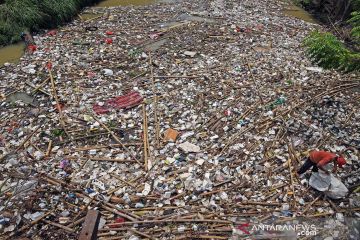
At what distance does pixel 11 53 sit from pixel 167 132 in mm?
5853

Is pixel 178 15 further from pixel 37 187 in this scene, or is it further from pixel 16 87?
pixel 37 187

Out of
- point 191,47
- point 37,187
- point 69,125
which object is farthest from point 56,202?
point 191,47

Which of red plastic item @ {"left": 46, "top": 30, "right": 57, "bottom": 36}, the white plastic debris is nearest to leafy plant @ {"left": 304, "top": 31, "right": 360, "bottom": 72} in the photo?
the white plastic debris

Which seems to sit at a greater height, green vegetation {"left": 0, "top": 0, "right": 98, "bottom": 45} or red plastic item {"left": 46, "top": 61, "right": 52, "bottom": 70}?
green vegetation {"left": 0, "top": 0, "right": 98, "bottom": 45}

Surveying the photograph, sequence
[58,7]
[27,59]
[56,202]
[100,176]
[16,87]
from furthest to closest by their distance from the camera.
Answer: [58,7]
[27,59]
[16,87]
[100,176]
[56,202]

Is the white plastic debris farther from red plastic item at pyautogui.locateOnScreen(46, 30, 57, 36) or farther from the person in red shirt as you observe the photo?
red plastic item at pyautogui.locateOnScreen(46, 30, 57, 36)

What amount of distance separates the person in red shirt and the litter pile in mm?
305

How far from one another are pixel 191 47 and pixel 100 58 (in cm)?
262

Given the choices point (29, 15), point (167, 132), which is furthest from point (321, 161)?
point (29, 15)

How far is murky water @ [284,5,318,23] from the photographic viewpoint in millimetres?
12437

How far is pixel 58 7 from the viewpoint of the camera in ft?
34.2

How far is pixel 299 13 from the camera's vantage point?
1288 centimetres

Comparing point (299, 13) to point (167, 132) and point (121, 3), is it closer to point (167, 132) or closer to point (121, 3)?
point (121, 3)

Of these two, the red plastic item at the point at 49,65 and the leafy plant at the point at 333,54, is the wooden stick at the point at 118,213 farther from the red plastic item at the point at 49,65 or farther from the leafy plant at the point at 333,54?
the red plastic item at the point at 49,65
